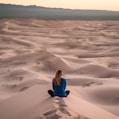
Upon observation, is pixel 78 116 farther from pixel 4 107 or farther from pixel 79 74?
pixel 79 74

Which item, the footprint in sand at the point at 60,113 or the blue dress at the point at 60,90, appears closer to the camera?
the footprint in sand at the point at 60,113

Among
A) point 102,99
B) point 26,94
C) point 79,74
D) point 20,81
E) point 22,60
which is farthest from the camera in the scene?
point 22,60

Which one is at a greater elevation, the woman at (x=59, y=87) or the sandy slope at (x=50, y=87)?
the woman at (x=59, y=87)

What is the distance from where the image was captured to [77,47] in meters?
23.3

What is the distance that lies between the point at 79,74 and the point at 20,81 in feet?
9.18

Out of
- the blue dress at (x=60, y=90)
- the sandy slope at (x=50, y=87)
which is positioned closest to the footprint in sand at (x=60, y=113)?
the sandy slope at (x=50, y=87)

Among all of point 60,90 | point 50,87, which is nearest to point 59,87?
point 60,90

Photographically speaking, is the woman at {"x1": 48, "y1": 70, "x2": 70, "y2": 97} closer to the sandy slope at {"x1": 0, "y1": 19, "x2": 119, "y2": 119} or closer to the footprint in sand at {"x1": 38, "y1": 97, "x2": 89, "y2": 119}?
the sandy slope at {"x1": 0, "y1": 19, "x2": 119, "y2": 119}

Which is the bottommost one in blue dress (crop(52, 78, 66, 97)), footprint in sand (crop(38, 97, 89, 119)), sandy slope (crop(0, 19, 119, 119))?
sandy slope (crop(0, 19, 119, 119))

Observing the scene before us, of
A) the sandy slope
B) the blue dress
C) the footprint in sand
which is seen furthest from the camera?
the blue dress

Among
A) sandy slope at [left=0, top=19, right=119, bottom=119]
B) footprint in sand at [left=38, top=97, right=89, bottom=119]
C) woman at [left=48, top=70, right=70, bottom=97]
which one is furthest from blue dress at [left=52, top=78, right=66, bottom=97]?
footprint in sand at [left=38, top=97, right=89, bottom=119]

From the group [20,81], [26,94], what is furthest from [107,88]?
[20,81]

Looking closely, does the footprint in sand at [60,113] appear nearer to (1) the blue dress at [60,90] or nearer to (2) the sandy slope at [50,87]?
(2) the sandy slope at [50,87]

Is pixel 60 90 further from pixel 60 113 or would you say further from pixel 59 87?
pixel 60 113
